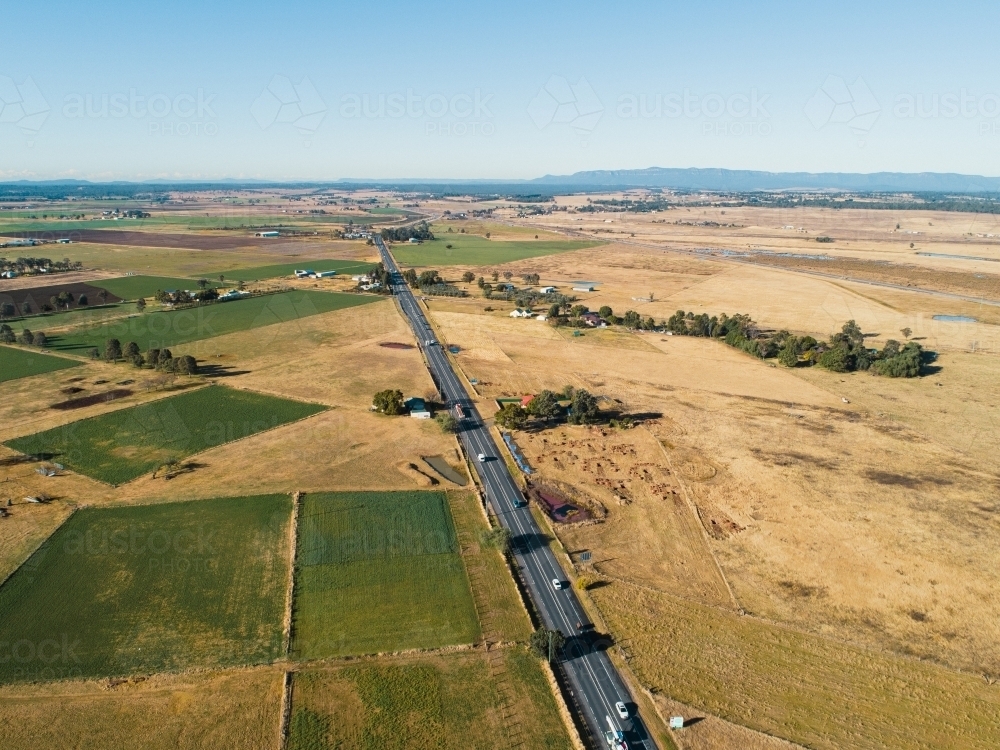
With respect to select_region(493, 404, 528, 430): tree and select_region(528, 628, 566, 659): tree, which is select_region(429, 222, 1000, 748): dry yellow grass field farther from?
select_region(528, 628, 566, 659): tree

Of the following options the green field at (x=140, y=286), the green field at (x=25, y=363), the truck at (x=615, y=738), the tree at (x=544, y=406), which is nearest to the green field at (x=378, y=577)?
the truck at (x=615, y=738)

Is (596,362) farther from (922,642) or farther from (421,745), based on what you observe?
(421,745)

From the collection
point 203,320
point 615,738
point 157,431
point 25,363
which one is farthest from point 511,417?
point 203,320

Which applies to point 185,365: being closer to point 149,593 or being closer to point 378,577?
point 149,593

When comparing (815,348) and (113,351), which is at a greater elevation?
(113,351)

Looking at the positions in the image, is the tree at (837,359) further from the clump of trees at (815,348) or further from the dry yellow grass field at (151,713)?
the dry yellow grass field at (151,713)

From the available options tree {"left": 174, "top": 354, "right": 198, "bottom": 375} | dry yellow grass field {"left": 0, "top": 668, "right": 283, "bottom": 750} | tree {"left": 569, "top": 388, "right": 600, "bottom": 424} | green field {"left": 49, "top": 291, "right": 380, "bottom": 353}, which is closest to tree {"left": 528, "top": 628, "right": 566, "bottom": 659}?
dry yellow grass field {"left": 0, "top": 668, "right": 283, "bottom": 750}

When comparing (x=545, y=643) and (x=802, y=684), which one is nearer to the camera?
(x=802, y=684)
